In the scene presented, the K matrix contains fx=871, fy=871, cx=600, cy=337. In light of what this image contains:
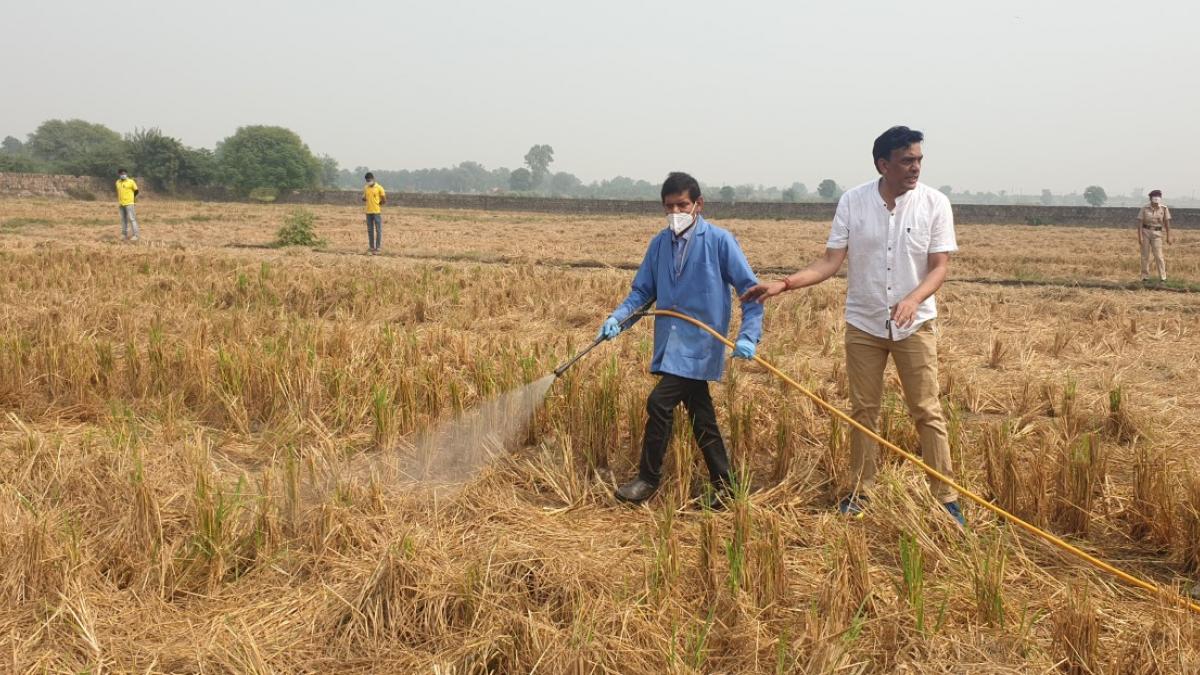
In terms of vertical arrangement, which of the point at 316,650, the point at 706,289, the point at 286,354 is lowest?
the point at 316,650

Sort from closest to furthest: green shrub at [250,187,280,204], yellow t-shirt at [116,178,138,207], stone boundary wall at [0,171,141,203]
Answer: yellow t-shirt at [116,178,138,207], stone boundary wall at [0,171,141,203], green shrub at [250,187,280,204]

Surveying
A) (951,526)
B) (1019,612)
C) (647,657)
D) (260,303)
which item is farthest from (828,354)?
(260,303)

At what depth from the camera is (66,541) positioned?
10.3ft

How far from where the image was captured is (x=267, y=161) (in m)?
58.7

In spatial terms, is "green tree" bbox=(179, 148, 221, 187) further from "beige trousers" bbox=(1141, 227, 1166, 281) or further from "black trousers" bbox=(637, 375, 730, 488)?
"black trousers" bbox=(637, 375, 730, 488)

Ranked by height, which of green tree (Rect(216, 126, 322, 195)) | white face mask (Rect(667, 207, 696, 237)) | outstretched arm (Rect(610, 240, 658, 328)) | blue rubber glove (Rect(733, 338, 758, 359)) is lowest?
blue rubber glove (Rect(733, 338, 758, 359))

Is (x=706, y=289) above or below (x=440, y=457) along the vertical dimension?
above

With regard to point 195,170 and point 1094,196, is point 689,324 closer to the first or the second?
point 195,170

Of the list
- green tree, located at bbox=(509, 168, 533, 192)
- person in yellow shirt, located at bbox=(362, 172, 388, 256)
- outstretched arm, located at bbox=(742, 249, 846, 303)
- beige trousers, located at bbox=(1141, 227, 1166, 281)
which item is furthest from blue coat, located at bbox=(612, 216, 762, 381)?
green tree, located at bbox=(509, 168, 533, 192)

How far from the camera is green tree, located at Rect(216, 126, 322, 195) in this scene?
169ft

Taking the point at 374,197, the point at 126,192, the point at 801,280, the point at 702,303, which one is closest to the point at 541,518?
the point at 702,303

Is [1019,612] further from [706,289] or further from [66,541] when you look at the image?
[66,541]

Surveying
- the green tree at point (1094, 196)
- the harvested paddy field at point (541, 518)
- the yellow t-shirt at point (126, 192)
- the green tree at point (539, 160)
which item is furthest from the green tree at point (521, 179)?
the harvested paddy field at point (541, 518)

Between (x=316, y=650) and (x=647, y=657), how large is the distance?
1.03 metres
